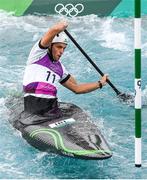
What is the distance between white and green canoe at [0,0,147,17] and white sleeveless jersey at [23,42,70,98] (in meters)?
5.07

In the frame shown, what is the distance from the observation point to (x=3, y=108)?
305 inches

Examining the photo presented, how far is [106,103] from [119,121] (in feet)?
1.80

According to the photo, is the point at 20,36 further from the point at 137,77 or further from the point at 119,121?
the point at 137,77

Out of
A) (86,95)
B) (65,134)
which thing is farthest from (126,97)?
(65,134)

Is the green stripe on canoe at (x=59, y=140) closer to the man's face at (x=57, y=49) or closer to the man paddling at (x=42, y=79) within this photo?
the man paddling at (x=42, y=79)

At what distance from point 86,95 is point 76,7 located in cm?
368

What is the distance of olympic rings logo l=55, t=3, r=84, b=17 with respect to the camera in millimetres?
11852

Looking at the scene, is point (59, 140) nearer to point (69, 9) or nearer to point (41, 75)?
point (41, 75)

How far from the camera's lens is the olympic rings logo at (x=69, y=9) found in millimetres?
11852

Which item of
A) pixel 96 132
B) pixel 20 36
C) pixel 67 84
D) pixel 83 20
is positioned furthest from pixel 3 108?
pixel 83 20

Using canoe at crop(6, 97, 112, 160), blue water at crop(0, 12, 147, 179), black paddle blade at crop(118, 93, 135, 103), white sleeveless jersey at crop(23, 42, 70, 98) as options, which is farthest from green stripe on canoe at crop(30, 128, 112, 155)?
black paddle blade at crop(118, 93, 135, 103)

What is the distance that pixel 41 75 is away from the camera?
6.85 meters

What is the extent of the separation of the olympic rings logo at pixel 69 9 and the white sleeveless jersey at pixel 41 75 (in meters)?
5.03

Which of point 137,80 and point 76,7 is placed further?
point 76,7
